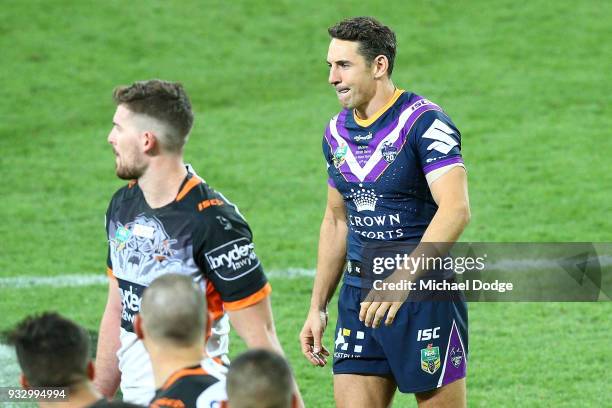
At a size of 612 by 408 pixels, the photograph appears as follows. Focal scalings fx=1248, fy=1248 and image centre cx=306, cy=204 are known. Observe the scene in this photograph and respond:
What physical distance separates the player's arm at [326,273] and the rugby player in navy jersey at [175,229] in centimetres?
95

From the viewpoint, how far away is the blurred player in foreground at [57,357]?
402cm

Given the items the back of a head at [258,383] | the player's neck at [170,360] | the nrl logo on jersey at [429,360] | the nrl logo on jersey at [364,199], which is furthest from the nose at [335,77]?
the back of a head at [258,383]

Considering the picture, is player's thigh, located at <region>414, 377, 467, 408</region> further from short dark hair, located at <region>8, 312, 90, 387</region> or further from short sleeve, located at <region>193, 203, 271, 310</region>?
short dark hair, located at <region>8, 312, 90, 387</region>

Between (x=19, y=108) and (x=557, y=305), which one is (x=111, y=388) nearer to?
(x=557, y=305)

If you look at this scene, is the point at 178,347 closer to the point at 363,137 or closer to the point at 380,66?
the point at 363,137

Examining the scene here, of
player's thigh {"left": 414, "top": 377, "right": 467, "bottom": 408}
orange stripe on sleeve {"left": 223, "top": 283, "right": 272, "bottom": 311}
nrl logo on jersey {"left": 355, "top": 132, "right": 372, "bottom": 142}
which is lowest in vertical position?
player's thigh {"left": 414, "top": 377, "right": 467, "bottom": 408}

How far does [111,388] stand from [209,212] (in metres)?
1.10

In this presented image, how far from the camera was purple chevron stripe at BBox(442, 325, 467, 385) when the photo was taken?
226 inches

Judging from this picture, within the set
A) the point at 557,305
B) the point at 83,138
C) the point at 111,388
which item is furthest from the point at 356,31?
the point at 83,138

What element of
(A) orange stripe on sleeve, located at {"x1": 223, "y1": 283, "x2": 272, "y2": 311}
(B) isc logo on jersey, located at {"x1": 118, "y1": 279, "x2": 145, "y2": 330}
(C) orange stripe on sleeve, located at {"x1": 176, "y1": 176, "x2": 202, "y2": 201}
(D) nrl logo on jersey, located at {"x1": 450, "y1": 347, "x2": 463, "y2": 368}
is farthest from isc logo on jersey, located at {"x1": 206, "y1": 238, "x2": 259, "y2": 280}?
(D) nrl logo on jersey, located at {"x1": 450, "y1": 347, "x2": 463, "y2": 368}

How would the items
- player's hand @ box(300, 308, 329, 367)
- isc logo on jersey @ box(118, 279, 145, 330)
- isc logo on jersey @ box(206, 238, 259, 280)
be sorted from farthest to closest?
1. player's hand @ box(300, 308, 329, 367)
2. isc logo on jersey @ box(118, 279, 145, 330)
3. isc logo on jersey @ box(206, 238, 259, 280)

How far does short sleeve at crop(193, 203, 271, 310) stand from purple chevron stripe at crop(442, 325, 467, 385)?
45.5 inches

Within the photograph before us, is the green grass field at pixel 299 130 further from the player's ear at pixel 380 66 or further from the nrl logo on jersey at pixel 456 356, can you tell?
the player's ear at pixel 380 66

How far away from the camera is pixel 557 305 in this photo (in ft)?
33.0
